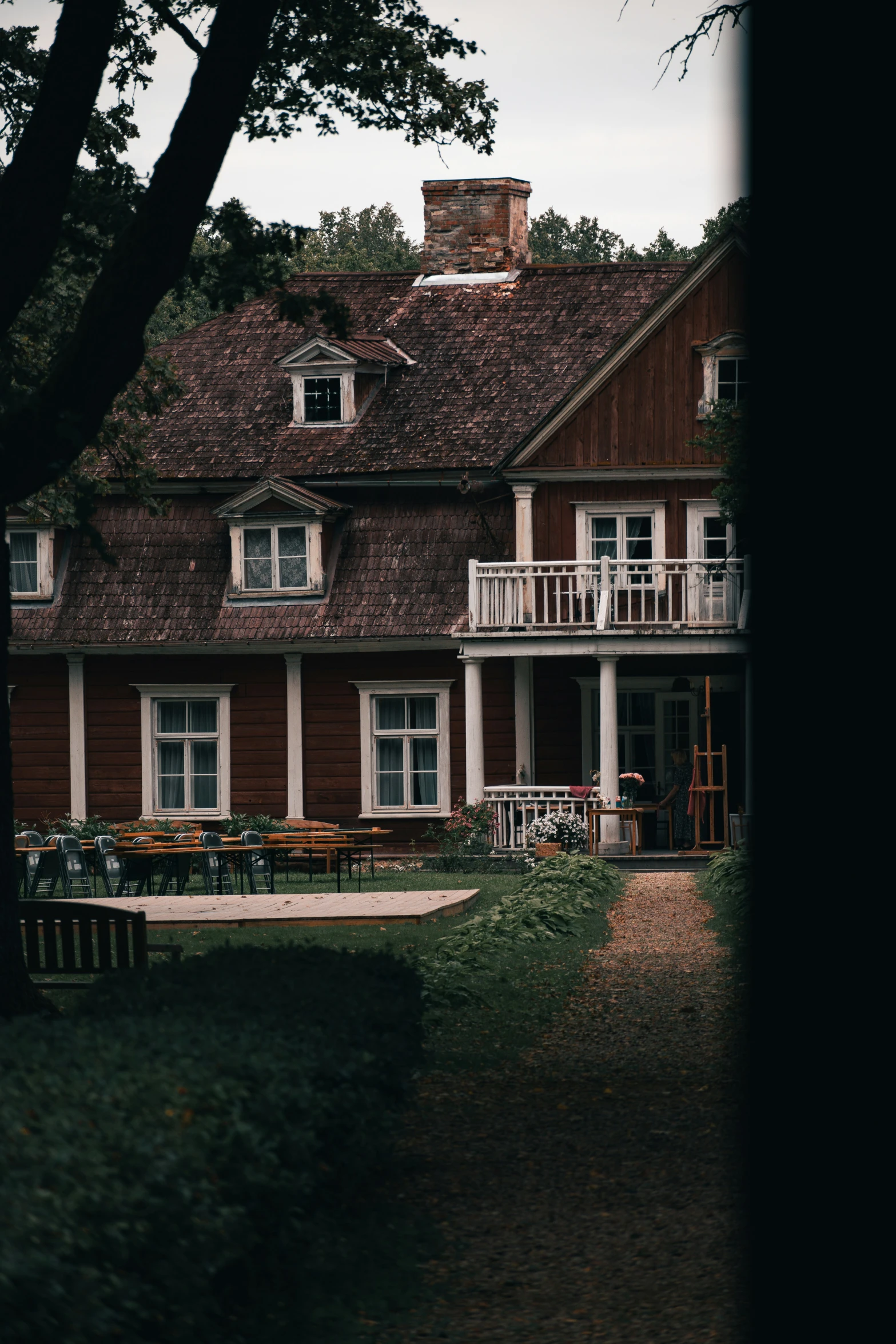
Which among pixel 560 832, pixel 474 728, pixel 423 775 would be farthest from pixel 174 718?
pixel 560 832

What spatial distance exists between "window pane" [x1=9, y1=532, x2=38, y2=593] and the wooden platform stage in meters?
Result: 10.2

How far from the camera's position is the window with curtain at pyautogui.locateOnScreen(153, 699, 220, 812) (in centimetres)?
2794

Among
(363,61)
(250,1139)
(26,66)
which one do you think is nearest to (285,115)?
(363,61)

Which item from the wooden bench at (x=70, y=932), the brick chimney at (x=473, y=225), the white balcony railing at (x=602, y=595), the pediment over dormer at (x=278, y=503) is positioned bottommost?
the wooden bench at (x=70, y=932)

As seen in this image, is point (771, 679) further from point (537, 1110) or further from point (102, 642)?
point (102, 642)

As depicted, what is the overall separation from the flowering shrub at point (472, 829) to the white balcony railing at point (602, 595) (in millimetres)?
2775

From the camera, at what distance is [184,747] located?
91.8ft

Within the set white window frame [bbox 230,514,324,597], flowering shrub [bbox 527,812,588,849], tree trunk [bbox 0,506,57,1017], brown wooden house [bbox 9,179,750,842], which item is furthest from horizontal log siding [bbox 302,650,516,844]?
tree trunk [bbox 0,506,57,1017]

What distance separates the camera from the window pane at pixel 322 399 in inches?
1142

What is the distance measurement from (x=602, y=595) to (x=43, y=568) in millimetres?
10066

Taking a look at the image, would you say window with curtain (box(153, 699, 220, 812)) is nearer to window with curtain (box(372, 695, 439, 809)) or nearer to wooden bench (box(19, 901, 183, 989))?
window with curtain (box(372, 695, 439, 809))

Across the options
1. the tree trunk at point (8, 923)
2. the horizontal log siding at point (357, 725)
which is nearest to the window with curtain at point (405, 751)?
the horizontal log siding at point (357, 725)

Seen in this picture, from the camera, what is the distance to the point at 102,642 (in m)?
27.2

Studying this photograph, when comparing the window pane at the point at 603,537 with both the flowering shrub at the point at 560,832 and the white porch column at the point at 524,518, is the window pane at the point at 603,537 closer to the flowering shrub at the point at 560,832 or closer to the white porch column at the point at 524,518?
the white porch column at the point at 524,518
